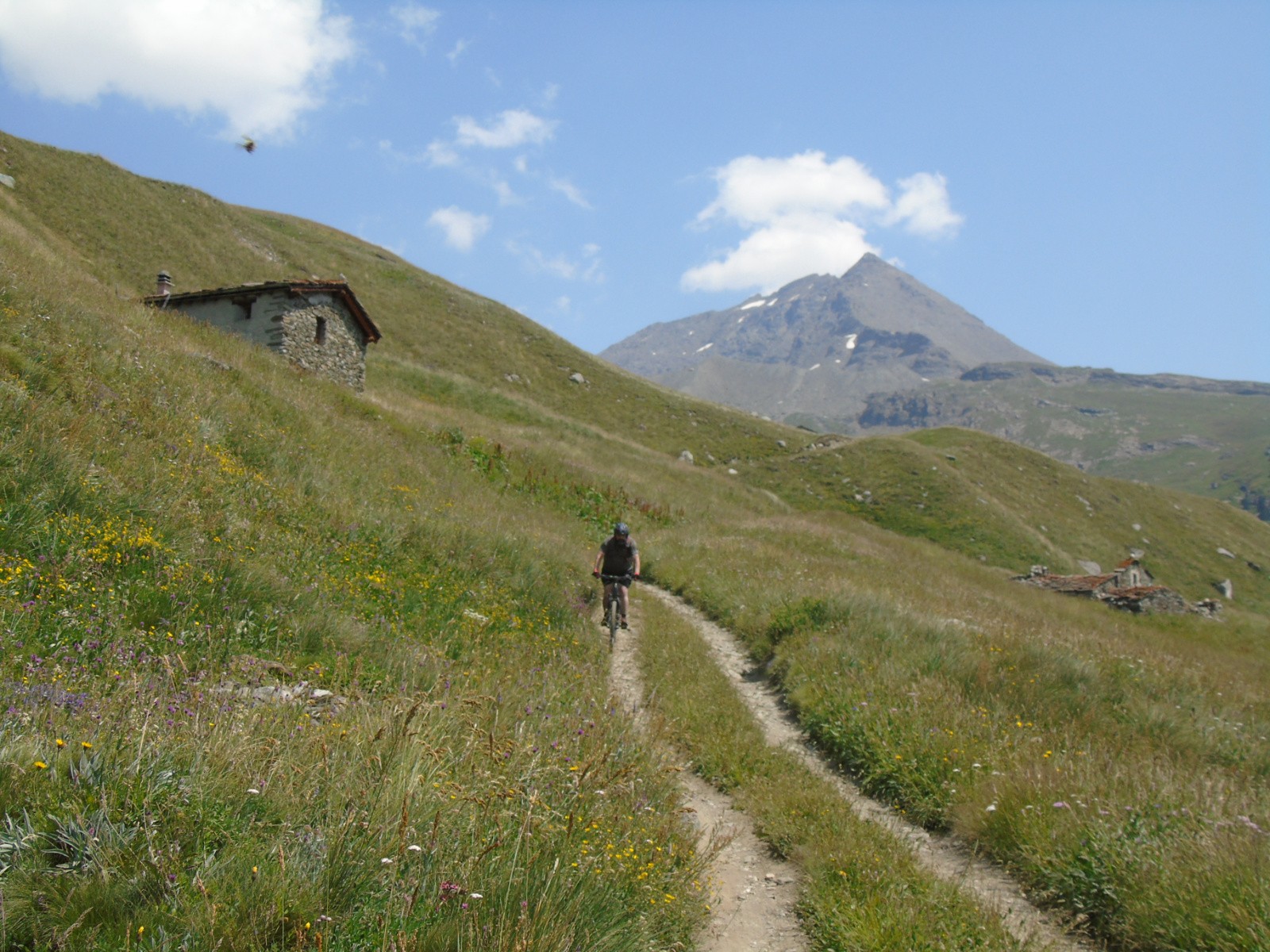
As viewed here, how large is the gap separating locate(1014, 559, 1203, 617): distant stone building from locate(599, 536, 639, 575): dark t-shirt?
89.1 ft

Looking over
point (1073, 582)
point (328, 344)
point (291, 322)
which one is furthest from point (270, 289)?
point (1073, 582)

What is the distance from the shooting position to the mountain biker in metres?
13.2

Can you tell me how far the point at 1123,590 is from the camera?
1280 inches

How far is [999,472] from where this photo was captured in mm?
63906

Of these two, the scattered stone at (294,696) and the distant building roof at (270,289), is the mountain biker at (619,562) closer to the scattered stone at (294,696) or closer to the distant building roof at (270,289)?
the scattered stone at (294,696)

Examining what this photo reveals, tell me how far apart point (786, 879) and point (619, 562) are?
7718 millimetres

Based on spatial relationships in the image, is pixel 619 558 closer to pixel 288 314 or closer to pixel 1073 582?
pixel 288 314

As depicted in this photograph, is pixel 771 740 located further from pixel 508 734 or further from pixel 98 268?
pixel 98 268


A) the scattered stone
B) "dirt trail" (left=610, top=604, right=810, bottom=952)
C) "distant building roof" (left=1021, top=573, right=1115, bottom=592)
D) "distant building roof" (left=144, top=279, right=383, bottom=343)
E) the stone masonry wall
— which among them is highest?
"distant building roof" (left=144, top=279, right=383, bottom=343)

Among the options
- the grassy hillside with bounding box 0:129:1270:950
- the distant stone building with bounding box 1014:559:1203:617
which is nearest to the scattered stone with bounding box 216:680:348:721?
the grassy hillside with bounding box 0:129:1270:950

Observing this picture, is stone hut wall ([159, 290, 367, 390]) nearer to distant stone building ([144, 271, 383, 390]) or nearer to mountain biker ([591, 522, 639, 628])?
distant stone building ([144, 271, 383, 390])

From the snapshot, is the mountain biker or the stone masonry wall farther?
the stone masonry wall

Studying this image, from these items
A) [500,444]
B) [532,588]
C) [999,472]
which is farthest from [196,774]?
[999,472]

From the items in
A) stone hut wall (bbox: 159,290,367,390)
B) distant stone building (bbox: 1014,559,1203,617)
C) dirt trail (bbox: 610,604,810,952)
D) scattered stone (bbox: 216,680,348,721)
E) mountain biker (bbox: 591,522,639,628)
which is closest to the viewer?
scattered stone (bbox: 216,680,348,721)
